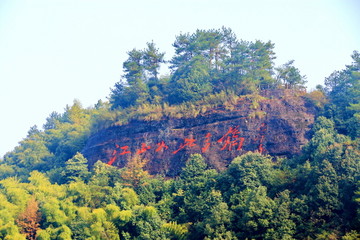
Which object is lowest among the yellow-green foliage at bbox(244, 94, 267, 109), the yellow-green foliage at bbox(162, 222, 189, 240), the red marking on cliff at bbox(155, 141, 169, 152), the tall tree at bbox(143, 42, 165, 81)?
the yellow-green foliage at bbox(162, 222, 189, 240)

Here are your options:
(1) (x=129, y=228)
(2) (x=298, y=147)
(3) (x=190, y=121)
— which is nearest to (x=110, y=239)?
(1) (x=129, y=228)

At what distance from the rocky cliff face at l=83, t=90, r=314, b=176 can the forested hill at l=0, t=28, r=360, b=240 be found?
2.8 inches

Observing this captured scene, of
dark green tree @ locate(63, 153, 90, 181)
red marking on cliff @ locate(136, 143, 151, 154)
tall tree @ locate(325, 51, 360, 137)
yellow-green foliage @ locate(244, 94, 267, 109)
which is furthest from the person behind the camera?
dark green tree @ locate(63, 153, 90, 181)

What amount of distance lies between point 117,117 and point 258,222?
→ 559 inches

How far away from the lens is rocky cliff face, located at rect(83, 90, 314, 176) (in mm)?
25578

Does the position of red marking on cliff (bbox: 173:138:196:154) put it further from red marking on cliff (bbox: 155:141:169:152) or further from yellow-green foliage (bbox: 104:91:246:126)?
yellow-green foliage (bbox: 104:91:246:126)

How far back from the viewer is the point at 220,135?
2648cm

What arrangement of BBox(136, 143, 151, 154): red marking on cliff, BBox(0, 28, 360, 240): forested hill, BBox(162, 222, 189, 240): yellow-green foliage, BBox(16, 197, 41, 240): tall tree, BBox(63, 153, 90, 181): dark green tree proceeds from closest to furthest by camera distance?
BBox(0, 28, 360, 240): forested hill, BBox(162, 222, 189, 240): yellow-green foliage, BBox(16, 197, 41, 240): tall tree, BBox(136, 143, 151, 154): red marking on cliff, BBox(63, 153, 90, 181): dark green tree

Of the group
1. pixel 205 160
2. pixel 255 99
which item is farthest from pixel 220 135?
pixel 255 99

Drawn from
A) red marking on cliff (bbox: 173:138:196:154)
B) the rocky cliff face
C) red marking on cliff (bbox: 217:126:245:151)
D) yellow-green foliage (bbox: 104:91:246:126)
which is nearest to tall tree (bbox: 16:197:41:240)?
the rocky cliff face

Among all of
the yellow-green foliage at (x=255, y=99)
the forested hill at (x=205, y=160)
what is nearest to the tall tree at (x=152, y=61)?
the forested hill at (x=205, y=160)

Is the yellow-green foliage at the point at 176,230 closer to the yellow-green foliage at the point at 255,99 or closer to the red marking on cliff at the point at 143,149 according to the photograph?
the red marking on cliff at the point at 143,149

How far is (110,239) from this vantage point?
72.1 feet

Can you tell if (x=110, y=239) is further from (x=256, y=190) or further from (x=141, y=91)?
(x=141, y=91)
